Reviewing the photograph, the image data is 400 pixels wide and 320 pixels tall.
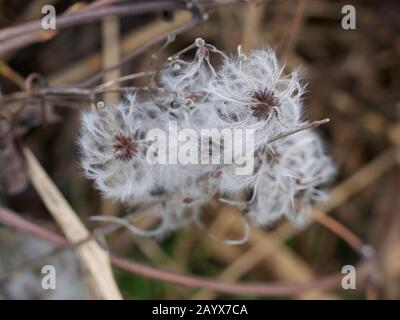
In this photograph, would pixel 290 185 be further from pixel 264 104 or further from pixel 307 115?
pixel 307 115

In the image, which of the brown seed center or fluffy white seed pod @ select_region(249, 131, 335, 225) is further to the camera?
fluffy white seed pod @ select_region(249, 131, 335, 225)

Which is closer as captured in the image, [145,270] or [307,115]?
[145,270]

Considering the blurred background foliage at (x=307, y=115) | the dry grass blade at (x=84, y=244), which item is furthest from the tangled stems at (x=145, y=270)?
the blurred background foliage at (x=307, y=115)

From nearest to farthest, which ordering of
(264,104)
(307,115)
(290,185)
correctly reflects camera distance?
(264,104), (290,185), (307,115)

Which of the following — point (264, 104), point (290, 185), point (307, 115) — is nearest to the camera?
point (264, 104)

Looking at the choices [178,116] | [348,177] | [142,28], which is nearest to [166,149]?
[178,116]

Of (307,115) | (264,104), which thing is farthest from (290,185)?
(307,115)

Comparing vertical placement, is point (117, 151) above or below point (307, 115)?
below

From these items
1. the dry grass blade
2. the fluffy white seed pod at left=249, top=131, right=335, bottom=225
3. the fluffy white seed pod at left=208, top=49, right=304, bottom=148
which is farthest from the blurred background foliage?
the fluffy white seed pod at left=208, top=49, right=304, bottom=148

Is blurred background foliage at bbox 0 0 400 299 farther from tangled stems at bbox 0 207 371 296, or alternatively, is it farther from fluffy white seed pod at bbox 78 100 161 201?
fluffy white seed pod at bbox 78 100 161 201
